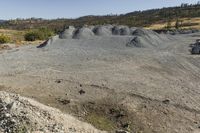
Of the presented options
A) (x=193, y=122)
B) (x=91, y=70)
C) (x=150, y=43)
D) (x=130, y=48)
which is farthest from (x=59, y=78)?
(x=150, y=43)

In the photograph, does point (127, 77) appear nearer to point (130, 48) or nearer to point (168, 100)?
point (168, 100)

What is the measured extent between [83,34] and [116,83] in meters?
28.3

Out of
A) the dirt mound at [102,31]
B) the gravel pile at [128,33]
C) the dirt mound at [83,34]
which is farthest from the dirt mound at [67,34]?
the dirt mound at [102,31]

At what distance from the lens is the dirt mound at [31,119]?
60.6ft

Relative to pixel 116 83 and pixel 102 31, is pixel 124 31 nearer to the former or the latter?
pixel 102 31

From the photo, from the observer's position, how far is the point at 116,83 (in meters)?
30.8

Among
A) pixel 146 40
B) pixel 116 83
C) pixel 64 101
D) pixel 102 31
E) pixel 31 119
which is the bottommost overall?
pixel 116 83

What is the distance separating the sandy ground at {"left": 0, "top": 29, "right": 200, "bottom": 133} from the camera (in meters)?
23.5

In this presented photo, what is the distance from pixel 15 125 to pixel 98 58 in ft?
78.6

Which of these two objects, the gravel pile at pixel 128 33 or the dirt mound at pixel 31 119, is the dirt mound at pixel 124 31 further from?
the dirt mound at pixel 31 119

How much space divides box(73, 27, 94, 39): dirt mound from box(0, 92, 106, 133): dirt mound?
1407 inches

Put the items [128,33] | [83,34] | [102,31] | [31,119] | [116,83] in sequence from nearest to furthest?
[31,119] → [116,83] → [83,34] → [102,31] → [128,33]

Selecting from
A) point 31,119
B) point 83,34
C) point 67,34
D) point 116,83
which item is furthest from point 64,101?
point 67,34

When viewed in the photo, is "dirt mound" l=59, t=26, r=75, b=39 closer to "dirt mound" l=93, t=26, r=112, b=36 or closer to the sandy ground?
"dirt mound" l=93, t=26, r=112, b=36
